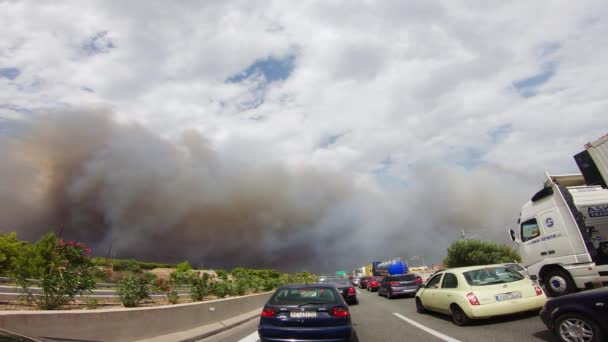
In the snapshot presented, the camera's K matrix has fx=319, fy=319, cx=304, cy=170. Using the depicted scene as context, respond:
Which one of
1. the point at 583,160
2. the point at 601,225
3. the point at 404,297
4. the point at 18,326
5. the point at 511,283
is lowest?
the point at 404,297

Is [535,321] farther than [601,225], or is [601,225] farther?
[601,225]

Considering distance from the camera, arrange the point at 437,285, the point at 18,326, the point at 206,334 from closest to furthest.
A: the point at 18,326 → the point at 206,334 → the point at 437,285

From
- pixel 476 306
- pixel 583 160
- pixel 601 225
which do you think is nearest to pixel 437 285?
pixel 476 306

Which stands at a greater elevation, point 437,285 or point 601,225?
point 601,225

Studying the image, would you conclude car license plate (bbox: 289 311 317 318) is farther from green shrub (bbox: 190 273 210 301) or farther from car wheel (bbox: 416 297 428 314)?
green shrub (bbox: 190 273 210 301)

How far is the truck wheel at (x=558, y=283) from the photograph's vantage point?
30.4 feet

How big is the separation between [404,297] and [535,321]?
12.9 m

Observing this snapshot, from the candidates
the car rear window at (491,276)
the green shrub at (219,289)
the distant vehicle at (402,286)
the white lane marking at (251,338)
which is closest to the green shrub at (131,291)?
the white lane marking at (251,338)

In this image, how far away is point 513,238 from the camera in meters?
12.5

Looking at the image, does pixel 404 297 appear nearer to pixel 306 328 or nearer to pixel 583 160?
pixel 583 160

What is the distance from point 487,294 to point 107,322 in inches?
325

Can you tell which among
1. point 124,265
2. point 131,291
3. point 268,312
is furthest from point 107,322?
point 124,265

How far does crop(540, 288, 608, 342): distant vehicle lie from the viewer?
15.8 ft

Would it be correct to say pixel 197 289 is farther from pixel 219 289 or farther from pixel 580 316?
pixel 580 316
